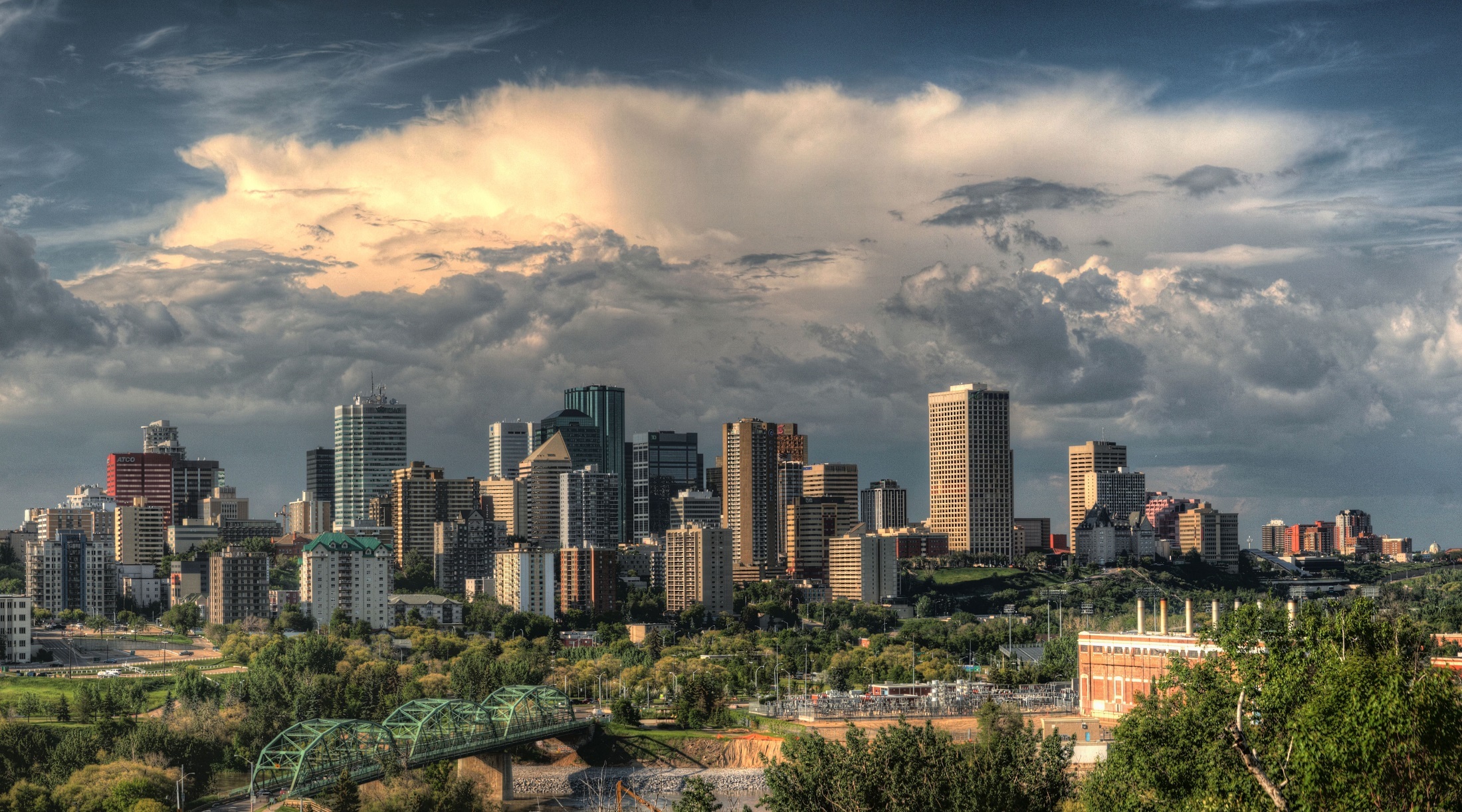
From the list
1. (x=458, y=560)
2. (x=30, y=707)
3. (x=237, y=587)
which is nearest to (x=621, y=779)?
(x=30, y=707)

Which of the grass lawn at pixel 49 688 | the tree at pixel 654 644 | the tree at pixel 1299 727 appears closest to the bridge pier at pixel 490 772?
the grass lawn at pixel 49 688

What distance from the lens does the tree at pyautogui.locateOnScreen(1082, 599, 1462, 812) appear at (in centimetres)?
2445

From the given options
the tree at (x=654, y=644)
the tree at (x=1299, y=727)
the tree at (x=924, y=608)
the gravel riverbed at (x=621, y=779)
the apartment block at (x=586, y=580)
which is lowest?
the gravel riverbed at (x=621, y=779)

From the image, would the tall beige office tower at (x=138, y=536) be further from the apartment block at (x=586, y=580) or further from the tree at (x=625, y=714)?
the tree at (x=625, y=714)

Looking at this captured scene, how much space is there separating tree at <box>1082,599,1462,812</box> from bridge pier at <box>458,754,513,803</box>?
51473 millimetres

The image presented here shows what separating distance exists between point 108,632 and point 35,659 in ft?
77.2

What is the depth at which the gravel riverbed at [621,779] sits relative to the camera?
86.4 metres

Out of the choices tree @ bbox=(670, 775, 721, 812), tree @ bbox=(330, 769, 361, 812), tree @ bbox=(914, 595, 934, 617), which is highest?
tree @ bbox=(670, 775, 721, 812)

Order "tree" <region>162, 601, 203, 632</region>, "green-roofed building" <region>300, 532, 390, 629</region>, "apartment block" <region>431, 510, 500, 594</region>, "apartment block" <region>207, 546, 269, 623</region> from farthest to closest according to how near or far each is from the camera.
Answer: "apartment block" <region>431, 510, 500, 594</region>, "apartment block" <region>207, 546, 269, 623</region>, "green-roofed building" <region>300, 532, 390, 629</region>, "tree" <region>162, 601, 203, 632</region>

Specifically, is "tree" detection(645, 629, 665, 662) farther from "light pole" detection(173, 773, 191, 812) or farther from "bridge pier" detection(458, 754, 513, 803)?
"light pole" detection(173, 773, 191, 812)

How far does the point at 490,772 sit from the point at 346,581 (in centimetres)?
7084

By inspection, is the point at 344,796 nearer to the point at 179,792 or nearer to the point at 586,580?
the point at 179,792

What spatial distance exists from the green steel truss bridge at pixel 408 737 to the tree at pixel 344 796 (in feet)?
4.70

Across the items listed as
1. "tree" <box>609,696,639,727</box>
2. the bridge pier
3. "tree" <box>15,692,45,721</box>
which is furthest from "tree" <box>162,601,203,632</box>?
the bridge pier
